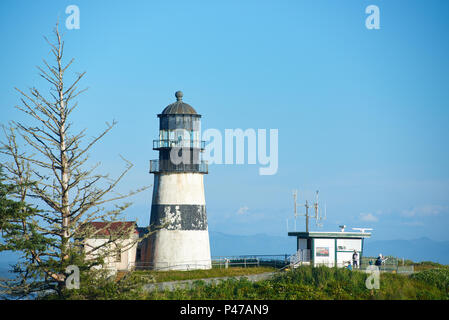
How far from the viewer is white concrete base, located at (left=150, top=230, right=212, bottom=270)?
42.6m

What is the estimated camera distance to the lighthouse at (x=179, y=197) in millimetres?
42656

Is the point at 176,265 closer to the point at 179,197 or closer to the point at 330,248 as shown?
the point at 179,197

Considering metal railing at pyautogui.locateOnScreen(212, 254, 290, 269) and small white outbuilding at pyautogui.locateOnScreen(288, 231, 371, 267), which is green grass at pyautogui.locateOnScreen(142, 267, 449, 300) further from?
metal railing at pyautogui.locateOnScreen(212, 254, 290, 269)

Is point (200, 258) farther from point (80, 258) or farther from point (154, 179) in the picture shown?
point (80, 258)

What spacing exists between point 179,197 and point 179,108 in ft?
20.7

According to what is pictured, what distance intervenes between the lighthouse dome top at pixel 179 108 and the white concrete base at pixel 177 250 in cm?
829

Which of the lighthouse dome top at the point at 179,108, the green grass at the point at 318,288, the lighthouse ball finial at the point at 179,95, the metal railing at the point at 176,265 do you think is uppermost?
the lighthouse ball finial at the point at 179,95

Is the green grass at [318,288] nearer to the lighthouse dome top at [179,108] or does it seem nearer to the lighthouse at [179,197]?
the lighthouse at [179,197]

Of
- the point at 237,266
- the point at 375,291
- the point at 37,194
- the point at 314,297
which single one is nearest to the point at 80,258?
the point at 37,194

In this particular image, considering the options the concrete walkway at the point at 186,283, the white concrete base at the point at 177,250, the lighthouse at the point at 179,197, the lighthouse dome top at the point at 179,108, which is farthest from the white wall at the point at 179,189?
the concrete walkway at the point at 186,283

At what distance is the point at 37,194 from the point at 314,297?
1456 cm

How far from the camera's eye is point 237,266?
4616 cm

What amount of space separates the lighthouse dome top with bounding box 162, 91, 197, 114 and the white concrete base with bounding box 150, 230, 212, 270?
326 inches

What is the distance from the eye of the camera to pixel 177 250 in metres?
42.6
